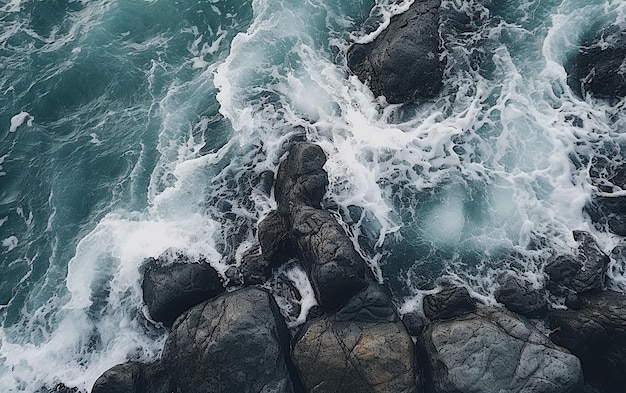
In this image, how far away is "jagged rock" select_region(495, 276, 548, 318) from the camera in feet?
64.2

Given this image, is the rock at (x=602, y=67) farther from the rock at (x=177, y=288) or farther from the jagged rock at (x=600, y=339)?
the rock at (x=177, y=288)

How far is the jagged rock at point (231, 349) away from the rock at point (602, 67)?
1955 centimetres

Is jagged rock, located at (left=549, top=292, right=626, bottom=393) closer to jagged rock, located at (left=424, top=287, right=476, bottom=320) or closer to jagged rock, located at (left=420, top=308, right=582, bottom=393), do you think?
jagged rock, located at (left=420, top=308, right=582, bottom=393)

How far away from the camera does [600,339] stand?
59.0ft

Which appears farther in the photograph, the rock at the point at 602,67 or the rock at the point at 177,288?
the rock at the point at 602,67

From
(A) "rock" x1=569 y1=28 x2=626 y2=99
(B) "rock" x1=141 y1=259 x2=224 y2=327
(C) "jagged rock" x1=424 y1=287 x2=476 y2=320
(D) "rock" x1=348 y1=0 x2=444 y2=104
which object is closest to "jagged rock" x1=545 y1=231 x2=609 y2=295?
(C) "jagged rock" x1=424 y1=287 x2=476 y2=320

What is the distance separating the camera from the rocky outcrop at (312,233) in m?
18.8

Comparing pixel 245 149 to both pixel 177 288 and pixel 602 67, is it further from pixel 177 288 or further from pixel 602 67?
pixel 602 67

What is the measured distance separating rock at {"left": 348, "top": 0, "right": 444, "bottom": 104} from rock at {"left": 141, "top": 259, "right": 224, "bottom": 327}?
42.5 feet

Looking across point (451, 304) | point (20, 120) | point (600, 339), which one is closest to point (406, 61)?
point (451, 304)

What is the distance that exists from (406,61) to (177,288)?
15646mm

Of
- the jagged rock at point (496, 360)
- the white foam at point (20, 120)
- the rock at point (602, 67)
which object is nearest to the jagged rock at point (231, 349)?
the jagged rock at point (496, 360)

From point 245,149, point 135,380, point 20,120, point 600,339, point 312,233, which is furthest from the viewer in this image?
point 20,120

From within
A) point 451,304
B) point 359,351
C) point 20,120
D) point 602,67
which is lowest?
point 451,304
